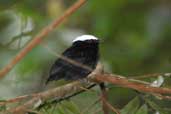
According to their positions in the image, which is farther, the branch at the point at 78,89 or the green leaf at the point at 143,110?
the green leaf at the point at 143,110

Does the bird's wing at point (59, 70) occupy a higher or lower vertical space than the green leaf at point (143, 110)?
higher

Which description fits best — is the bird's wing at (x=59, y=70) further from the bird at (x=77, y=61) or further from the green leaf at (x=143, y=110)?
the green leaf at (x=143, y=110)

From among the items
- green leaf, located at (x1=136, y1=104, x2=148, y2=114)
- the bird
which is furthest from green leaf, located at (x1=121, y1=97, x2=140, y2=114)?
the bird

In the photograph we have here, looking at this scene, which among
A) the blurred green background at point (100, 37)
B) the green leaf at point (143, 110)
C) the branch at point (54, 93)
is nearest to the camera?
the branch at point (54, 93)

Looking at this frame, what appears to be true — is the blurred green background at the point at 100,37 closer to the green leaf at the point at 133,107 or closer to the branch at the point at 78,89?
the green leaf at the point at 133,107

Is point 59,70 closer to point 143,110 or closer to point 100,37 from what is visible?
point 143,110

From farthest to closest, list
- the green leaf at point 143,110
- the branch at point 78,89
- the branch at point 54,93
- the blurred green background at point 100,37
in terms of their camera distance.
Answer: the blurred green background at point 100,37, the green leaf at point 143,110, the branch at point 54,93, the branch at point 78,89

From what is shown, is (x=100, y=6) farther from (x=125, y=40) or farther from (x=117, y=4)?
(x=125, y=40)

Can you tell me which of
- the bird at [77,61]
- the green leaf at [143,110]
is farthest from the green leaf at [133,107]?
the bird at [77,61]
